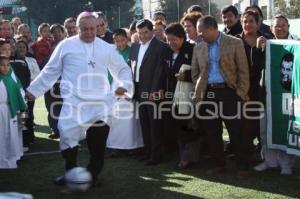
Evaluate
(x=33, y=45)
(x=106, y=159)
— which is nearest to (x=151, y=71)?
(x=106, y=159)

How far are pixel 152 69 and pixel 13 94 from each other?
196 centimetres

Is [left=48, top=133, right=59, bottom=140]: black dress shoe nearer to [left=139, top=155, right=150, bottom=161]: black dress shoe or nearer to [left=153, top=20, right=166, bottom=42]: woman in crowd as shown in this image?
[left=139, top=155, right=150, bottom=161]: black dress shoe

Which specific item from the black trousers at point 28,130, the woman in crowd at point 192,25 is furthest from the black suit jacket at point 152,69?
the black trousers at point 28,130

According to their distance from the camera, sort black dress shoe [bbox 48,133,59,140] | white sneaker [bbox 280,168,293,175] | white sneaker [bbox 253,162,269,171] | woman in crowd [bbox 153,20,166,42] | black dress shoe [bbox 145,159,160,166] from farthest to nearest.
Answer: black dress shoe [bbox 48,133,59,140]
woman in crowd [bbox 153,20,166,42]
black dress shoe [bbox 145,159,160,166]
white sneaker [bbox 253,162,269,171]
white sneaker [bbox 280,168,293,175]

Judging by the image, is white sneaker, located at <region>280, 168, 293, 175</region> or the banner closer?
the banner

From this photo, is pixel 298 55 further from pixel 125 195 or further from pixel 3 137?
pixel 3 137

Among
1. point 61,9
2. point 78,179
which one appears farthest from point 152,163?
point 61,9

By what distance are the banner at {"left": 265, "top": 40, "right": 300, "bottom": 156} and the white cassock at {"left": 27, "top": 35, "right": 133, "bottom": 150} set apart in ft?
6.96

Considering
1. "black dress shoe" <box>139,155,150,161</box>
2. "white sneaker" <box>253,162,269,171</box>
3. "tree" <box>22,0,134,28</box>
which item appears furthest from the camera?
"tree" <box>22,0,134,28</box>

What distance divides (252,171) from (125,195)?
1837 millimetres

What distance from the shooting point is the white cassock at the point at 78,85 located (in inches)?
240

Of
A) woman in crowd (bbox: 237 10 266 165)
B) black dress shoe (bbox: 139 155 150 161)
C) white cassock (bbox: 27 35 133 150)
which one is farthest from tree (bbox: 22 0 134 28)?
white cassock (bbox: 27 35 133 150)

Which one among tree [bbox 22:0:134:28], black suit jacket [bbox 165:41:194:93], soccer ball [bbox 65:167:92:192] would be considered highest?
tree [bbox 22:0:134:28]

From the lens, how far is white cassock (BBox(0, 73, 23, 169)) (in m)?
7.25
